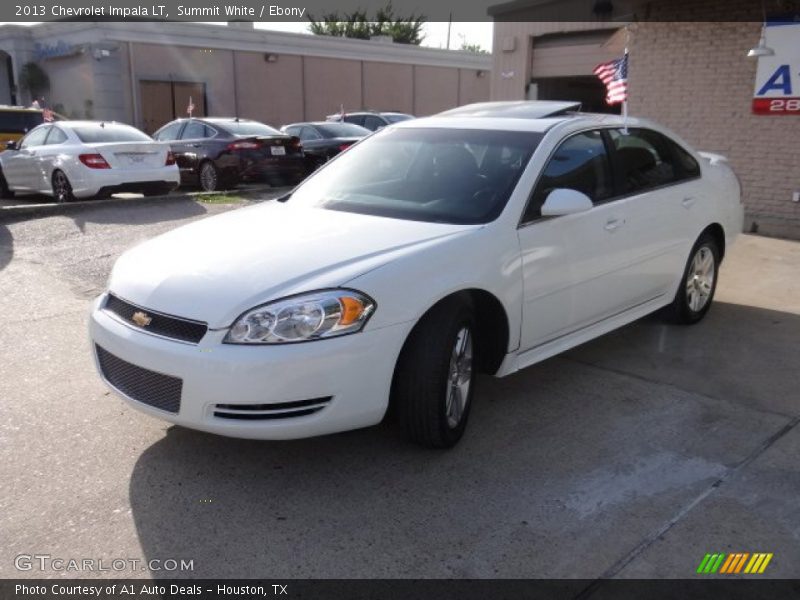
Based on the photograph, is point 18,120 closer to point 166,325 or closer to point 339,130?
point 339,130

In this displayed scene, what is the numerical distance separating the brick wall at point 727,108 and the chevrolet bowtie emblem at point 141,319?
8682mm

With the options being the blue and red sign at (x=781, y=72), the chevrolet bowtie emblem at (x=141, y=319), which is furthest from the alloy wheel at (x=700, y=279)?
the blue and red sign at (x=781, y=72)

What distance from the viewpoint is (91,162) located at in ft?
37.3

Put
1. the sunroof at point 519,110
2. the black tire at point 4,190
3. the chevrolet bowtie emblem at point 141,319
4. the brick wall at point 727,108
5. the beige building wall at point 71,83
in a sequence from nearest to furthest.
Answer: the chevrolet bowtie emblem at point 141,319 → the sunroof at point 519,110 → the brick wall at point 727,108 → the black tire at point 4,190 → the beige building wall at point 71,83

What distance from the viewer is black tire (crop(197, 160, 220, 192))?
13933mm

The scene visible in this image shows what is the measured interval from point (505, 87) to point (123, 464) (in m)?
14.2

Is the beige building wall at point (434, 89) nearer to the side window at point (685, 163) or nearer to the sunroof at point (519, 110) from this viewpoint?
the side window at point (685, 163)

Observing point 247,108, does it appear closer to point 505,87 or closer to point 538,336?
point 505,87

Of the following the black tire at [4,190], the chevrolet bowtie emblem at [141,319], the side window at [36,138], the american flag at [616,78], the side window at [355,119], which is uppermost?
the american flag at [616,78]

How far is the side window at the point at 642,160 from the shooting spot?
16.3 feet

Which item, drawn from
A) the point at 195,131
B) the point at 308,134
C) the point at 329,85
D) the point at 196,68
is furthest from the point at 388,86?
the point at 195,131

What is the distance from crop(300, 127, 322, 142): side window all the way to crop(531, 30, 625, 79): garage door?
467cm

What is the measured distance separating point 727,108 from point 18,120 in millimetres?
14004

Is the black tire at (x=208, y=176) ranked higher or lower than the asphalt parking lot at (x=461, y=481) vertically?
higher
